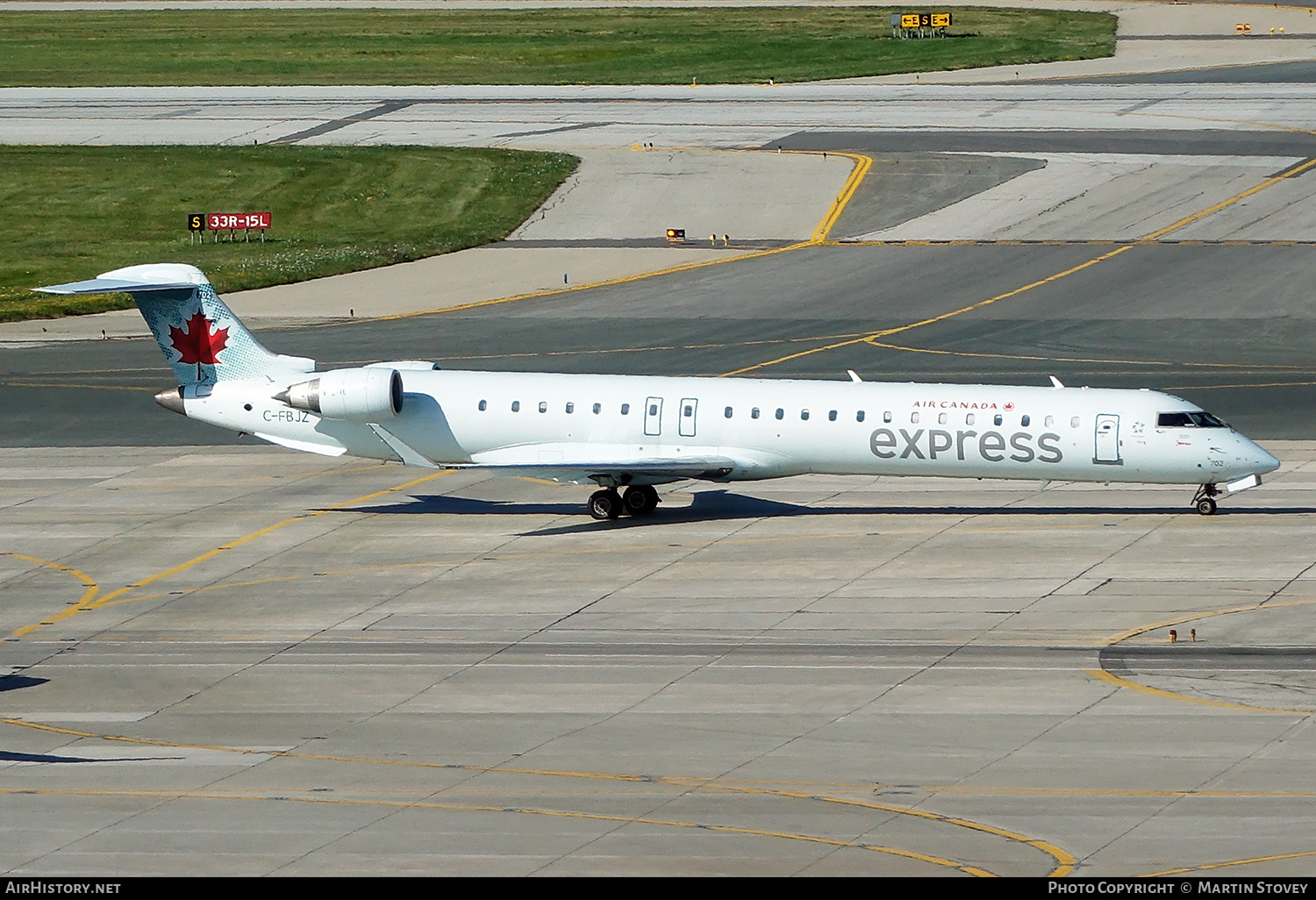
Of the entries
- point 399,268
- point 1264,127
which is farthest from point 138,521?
point 1264,127

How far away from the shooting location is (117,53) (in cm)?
13138

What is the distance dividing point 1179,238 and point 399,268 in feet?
103

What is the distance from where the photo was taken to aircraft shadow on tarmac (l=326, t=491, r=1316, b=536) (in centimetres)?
4547

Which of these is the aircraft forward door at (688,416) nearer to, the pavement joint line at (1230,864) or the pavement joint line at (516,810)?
the pavement joint line at (516,810)

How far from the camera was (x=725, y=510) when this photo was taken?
155 feet

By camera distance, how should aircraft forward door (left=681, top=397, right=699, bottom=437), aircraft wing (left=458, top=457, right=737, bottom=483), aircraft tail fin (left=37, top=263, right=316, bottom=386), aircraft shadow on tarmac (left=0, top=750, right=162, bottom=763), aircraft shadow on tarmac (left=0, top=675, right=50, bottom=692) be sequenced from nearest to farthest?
aircraft shadow on tarmac (left=0, top=750, right=162, bottom=763) → aircraft shadow on tarmac (left=0, top=675, right=50, bottom=692) → aircraft wing (left=458, top=457, right=737, bottom=483) → aircraft forward door (left=681, top=397, right=699, bottom=437) → aircraft tail fin (left=37, top=263, right=316, bottom=386)

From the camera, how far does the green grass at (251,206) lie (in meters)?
80.6

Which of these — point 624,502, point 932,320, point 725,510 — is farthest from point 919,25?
point 624,502

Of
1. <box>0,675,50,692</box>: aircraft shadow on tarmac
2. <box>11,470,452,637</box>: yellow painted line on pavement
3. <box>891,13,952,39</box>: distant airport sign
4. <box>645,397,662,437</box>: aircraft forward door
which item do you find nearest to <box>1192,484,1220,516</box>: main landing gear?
<box>645,397,662,437</box>: aircraft forward door

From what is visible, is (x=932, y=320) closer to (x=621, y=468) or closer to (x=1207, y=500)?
(x=1207, y=500)

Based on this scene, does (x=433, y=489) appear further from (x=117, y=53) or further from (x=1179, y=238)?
(x=117, y=53)

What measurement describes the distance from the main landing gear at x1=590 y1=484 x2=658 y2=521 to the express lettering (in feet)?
17.7

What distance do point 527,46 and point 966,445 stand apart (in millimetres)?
92615

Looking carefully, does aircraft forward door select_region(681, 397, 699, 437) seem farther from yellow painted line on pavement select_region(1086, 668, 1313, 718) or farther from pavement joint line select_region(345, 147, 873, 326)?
pavement joint line select_region(345, 147, 873, 326)
